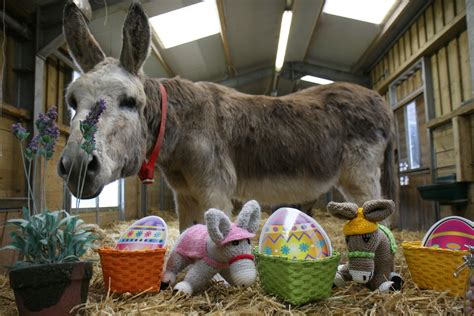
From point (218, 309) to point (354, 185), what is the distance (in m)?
1.46

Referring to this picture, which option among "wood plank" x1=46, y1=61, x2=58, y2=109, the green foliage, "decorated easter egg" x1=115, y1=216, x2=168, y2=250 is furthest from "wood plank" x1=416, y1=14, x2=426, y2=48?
the green foliage

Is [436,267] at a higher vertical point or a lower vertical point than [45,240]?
lower

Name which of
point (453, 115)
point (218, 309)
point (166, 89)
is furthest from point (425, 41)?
point (218, 309)

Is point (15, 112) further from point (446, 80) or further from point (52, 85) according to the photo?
point (446, 80)

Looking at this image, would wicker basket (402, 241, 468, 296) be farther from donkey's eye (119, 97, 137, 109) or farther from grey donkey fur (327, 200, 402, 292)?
donkey's eye (119, 97, 137, 109)

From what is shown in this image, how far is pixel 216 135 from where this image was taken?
6.21 ft

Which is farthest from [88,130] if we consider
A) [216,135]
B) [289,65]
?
[289,65]

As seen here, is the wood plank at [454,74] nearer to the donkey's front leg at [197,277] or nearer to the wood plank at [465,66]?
the wood plank at [465,66]

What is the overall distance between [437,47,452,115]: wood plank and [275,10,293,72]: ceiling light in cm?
197

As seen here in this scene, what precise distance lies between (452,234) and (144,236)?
126cm

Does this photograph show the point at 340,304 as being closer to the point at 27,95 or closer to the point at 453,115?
the point at 453,115

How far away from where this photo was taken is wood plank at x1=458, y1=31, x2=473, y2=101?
143 inches

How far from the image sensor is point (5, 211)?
1.75 metres

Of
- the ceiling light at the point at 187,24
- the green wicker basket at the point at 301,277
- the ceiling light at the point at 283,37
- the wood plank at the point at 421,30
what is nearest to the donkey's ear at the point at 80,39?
the green wicker basket at the point at 301,277
